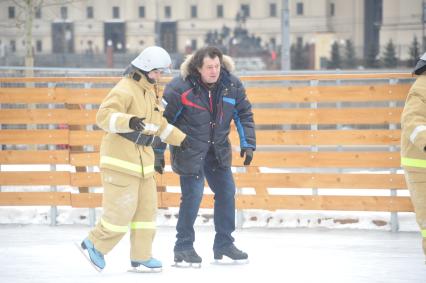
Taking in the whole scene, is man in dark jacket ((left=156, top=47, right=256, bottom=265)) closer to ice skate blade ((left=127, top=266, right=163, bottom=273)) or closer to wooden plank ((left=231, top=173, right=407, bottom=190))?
ice skate blade ((left=127, top=266, right=163, bottom=273))

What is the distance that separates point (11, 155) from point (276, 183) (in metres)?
2.93

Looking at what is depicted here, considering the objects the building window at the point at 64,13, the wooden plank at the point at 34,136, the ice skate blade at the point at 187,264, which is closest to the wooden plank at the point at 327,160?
the wooden plank at the point at 34,136

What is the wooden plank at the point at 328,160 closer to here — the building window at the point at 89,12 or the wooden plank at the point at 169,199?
the wooden plank at the point at 169,199

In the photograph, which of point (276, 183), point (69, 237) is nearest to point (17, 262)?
point (69, 237)

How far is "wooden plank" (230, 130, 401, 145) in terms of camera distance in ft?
Result: 35.9

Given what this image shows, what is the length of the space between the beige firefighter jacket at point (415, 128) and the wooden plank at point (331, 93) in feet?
8.58

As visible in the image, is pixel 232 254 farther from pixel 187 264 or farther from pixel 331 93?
pixel 331 93

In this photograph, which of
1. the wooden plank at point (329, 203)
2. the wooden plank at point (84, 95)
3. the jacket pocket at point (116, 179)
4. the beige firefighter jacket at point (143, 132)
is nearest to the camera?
the beige firefighter jacket at point (143, 132)

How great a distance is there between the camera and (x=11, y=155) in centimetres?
1196

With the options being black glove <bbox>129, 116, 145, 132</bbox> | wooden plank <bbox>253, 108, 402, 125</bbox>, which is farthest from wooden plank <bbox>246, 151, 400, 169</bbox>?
black glove <bbox>129, 116, 145, 132</bbox>

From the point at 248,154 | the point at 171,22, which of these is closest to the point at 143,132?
the point at 248,154

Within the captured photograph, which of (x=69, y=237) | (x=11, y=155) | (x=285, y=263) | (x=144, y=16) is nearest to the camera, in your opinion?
(x=285, y=263)

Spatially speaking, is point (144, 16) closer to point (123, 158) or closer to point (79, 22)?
point (79, 22)

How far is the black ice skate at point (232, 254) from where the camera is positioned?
9.25 meters
